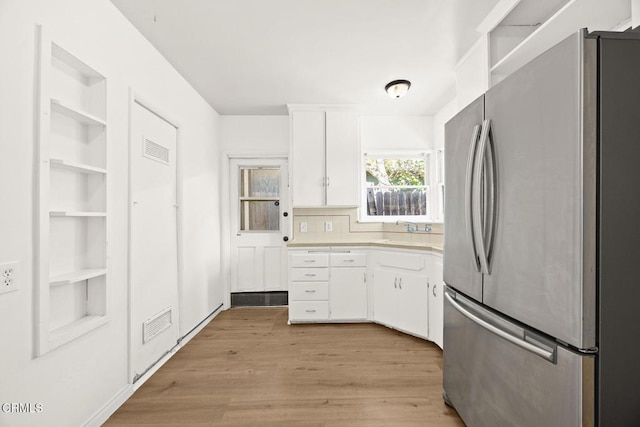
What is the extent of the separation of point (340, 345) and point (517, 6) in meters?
2.83

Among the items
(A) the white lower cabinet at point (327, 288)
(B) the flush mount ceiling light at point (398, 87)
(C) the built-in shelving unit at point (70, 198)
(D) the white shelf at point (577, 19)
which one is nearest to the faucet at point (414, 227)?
(A) the white lower cabinet at point (327, 288)

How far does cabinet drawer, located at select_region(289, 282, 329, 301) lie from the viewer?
345cm

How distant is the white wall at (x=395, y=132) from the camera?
4.19 metres

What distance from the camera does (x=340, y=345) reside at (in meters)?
2.88

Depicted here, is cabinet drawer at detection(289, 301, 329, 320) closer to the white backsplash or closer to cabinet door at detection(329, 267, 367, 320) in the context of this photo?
cabinet door at detection(329, 267, 367, 320)

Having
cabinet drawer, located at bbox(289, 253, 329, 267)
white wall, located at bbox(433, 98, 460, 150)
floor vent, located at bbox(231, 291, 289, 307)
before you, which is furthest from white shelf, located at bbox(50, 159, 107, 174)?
white wall, located at bbox(433, 98, 460, 150)

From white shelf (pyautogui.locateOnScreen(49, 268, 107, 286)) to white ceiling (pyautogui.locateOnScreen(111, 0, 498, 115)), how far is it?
5.32ft

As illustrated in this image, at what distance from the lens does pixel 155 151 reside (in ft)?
8.28

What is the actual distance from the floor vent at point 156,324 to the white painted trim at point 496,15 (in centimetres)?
317

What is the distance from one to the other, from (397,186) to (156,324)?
3.11 metres

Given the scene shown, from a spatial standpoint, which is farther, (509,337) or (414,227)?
(414,227)

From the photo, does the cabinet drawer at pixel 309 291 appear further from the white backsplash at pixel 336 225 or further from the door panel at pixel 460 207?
the door panel at pixel 460 207

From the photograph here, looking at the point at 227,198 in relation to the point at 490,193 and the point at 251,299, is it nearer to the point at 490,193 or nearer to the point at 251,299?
the point at 251,299

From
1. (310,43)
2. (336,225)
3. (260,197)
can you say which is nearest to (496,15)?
(310,43)
